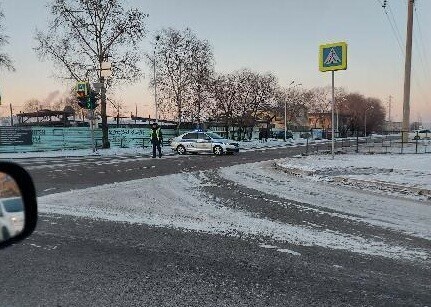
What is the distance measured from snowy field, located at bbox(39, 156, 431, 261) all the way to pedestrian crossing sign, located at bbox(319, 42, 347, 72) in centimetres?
867

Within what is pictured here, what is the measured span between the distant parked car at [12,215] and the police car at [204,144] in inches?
1004

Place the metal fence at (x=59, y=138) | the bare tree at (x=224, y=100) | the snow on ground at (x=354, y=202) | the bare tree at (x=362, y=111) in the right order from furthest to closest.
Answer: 1. the bare tree at (x=362, y=111)
2. the bare tree at (x=224, y=100)
3. the metal fence at (x=59, y=138)
4. the snow on ground at (x=354, y=202)

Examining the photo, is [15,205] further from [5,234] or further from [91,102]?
[91,102]

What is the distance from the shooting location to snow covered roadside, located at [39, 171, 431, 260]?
579 centimetres

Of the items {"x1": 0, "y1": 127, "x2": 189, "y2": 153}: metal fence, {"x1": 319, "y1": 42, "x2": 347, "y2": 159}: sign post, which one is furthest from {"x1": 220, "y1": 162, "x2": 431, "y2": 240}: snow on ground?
{"x1": 0, "y1": 127, "x2": 189, "y2": 153}: metal fence

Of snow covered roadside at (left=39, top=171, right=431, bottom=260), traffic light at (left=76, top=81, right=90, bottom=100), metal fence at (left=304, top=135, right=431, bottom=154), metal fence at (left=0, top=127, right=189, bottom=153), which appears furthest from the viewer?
metal fence at (left=0, top=127, right=189, bottom=153)

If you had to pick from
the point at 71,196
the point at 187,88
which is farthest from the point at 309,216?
the point at 187,88

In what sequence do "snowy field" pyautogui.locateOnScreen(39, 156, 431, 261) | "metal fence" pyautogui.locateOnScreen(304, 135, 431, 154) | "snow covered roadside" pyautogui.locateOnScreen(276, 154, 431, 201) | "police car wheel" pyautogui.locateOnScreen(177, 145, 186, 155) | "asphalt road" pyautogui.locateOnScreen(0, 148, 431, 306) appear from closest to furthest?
1. "asphalt road" pyautogui.locateOnScreen(0, 148, 431, 306)
2. "snowy field" pyautogui.locateOnScreen(39, 156, 431, 261)
3. "snow covered roadside" pyautogui.locateOnScreen(276, 154, 431, 201)
4. "metal fence" pyautogui.locateOnScreen(304, 135, 431, 154)
5. "police car wheel" pyautogui.locateOnScreen(177, 145, 186, 155)

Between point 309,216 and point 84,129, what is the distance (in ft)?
96.5

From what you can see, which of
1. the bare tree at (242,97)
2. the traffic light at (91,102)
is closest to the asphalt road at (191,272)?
the traffic light at (91,102)

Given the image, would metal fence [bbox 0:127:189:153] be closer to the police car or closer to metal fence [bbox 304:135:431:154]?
the police car

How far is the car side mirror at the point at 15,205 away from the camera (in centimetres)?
223

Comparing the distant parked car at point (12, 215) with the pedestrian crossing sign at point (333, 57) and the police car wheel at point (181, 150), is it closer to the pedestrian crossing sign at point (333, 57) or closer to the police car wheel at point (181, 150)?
the pedestrian crossing sign at point (333, 57)

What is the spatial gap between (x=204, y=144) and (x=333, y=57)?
38.3 ft
